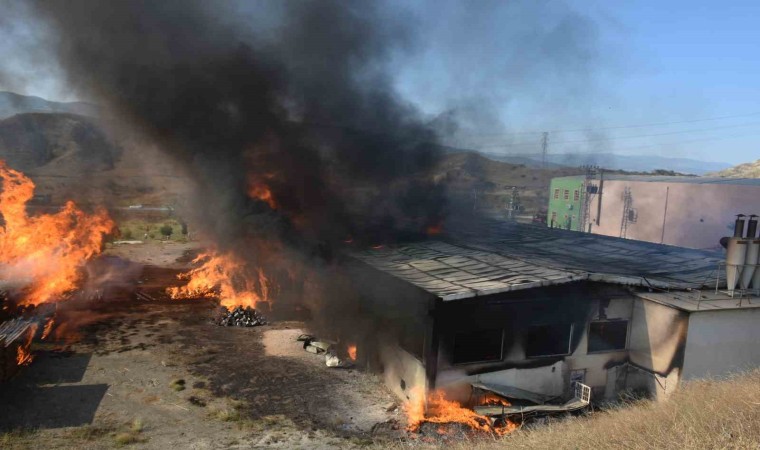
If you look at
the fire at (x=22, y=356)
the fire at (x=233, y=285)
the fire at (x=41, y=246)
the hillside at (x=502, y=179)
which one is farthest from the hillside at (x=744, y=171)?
the fire at (x=22, y=356)

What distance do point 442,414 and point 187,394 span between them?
23.7ft

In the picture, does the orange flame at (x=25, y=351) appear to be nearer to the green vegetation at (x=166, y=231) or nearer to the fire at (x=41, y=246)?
the fire at (x=41, y=246)

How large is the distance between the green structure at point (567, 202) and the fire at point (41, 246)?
44819mm

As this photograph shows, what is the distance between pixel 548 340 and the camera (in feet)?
46.0

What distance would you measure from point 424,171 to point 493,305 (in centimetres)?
1610

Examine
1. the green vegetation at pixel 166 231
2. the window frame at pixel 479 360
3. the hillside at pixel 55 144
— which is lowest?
the green vegetation at pixel 166 231

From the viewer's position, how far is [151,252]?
116ft

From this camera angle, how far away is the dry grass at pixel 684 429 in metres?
7.13

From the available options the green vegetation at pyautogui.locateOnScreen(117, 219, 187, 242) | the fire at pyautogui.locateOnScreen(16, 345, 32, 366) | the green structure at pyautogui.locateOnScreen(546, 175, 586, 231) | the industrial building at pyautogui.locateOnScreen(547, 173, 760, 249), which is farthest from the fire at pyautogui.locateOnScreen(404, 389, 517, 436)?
the green structure at pyautogui.locateOnScreen(546, 175, 586, 231)

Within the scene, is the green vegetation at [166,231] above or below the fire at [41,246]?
below

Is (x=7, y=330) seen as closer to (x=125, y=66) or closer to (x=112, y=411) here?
(x=112, y=411)

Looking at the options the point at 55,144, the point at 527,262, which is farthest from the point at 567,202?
the point at 55,144

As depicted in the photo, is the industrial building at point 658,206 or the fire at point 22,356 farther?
the industrial building at point 658,206

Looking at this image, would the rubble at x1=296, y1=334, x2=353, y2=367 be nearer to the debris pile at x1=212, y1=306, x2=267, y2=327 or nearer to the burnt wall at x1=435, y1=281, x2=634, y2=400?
the debris pile at x1=212, y1=306, x2=267, y2=327
